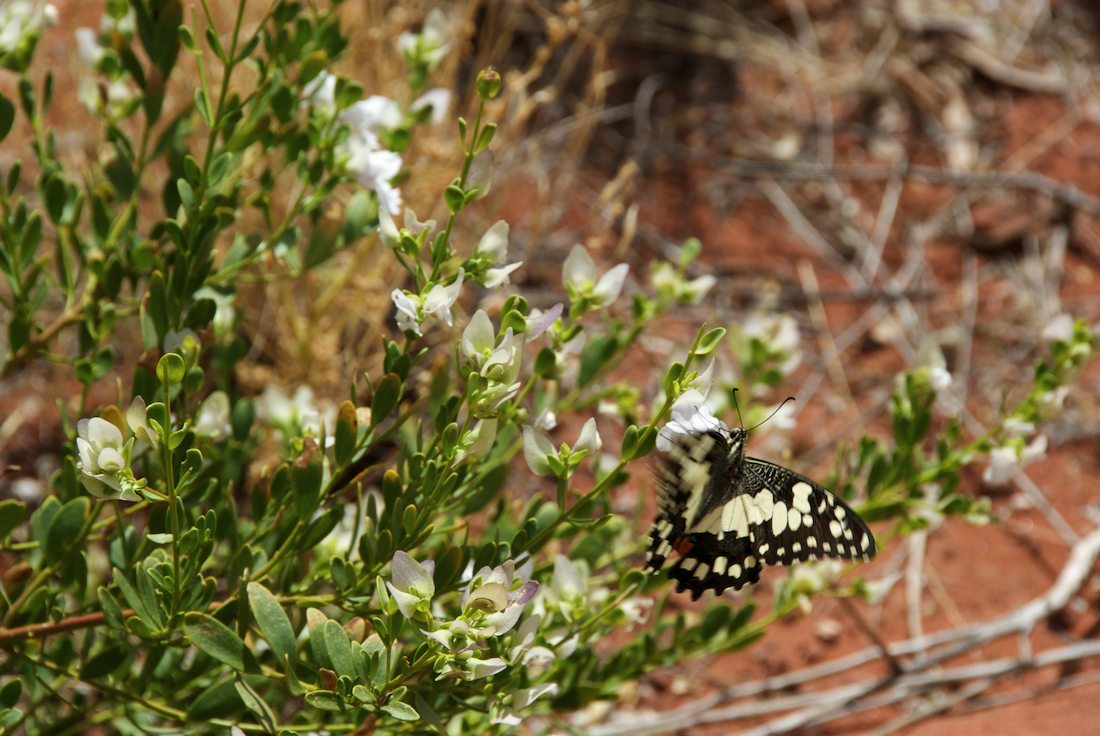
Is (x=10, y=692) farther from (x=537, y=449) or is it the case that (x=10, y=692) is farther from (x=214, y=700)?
(x=537, y=449)

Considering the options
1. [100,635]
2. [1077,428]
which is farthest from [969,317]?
[100,635]

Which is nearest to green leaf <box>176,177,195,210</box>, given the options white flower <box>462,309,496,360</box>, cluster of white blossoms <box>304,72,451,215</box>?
cluster of white blossoms <box>304,72,451,215</box>

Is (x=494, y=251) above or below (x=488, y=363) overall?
above

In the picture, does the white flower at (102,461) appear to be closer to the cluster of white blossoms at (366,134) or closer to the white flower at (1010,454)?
the cluster of white blossoms at (366,134)

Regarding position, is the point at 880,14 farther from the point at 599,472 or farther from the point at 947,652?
the point at 599,472

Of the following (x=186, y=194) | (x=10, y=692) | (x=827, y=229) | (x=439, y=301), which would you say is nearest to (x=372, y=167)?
(x=186, y=194)

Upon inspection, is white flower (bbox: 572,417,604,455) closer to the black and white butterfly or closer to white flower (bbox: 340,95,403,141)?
the black and white butterfly
